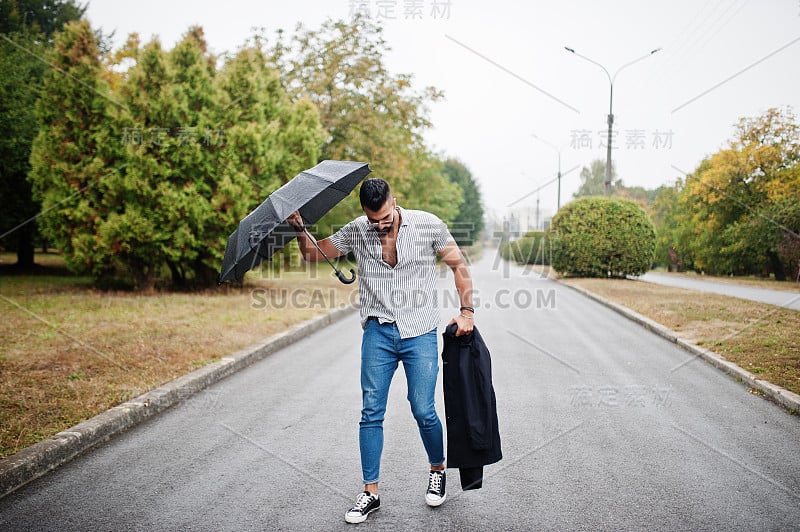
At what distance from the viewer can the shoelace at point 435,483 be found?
142 inches

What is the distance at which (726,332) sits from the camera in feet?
32.3

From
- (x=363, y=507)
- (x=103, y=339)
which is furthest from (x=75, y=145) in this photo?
(x=363, y=507)

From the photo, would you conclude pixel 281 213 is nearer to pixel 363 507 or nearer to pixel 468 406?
pixel 468 406

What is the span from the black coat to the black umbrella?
2.58 ft

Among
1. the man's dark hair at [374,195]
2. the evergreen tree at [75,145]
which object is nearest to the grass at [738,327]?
the man's dark hair at [374,195]

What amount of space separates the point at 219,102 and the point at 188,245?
12.0 ft

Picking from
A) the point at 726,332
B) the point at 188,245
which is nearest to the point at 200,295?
the point at 188,245

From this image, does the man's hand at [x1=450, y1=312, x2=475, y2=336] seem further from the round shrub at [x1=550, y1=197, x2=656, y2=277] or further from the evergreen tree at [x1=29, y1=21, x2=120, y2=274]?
the round shrub at [x1=550, y1=197, x2=656, y2=277]

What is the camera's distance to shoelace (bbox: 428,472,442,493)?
11.8ft

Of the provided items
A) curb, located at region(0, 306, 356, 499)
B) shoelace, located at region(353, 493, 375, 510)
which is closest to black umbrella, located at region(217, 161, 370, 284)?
shoelace, located at region(353, 493, 375, 510)

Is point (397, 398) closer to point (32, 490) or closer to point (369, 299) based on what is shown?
point (369, 299)

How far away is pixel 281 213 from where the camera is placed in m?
3.43

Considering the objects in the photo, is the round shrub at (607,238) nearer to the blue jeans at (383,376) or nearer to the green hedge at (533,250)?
the green hedge at (533,250)

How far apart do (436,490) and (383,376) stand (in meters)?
0.75
